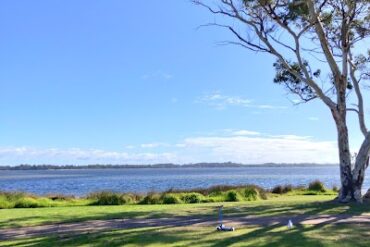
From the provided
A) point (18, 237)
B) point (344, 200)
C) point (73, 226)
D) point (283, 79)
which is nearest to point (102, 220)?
point (73, 226)

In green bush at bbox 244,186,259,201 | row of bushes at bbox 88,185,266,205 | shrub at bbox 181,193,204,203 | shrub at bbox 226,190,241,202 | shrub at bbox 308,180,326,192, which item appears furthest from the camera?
shrub at bbox 308,180,326,192

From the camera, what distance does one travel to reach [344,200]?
17109 mm

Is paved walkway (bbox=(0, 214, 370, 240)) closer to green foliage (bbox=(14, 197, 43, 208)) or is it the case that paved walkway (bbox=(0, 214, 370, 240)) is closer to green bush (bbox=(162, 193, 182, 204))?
green bush (bbox=(162, 193, 182, 204))

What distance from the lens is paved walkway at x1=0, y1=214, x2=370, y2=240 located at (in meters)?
11.4

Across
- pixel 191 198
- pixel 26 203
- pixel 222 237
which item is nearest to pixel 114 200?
pixel 191 198

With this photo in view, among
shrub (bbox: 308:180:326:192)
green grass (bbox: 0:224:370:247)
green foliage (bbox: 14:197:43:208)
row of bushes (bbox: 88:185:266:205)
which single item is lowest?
green grass (bbox: 0:224:370:247)

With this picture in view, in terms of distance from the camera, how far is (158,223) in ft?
40.9

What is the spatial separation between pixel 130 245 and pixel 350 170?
10.3 meters

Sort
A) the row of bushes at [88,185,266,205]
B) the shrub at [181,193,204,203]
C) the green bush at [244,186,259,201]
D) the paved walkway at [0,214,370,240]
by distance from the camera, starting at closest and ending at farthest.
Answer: the paved walkway at [0,214,370,240] → the row of bushes at [88,185,266,205] → the shrub at [181,193,204,203] → the green bush at [244,186,259,201]

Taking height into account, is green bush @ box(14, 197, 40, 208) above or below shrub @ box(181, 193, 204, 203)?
below

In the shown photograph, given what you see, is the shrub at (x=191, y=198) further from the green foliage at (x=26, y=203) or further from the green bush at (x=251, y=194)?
the green foliage at (x=26, y=203)

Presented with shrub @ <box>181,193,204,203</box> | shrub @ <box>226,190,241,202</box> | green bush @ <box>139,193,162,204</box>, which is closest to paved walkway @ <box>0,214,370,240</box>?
green bush @ <box>139,193,162,204</box>

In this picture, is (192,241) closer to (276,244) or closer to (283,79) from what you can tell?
(276,244)

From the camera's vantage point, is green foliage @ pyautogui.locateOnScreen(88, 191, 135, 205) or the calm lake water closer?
green foliage @ pyautogui.locateOnScreen(88, 191, 135, 205)
